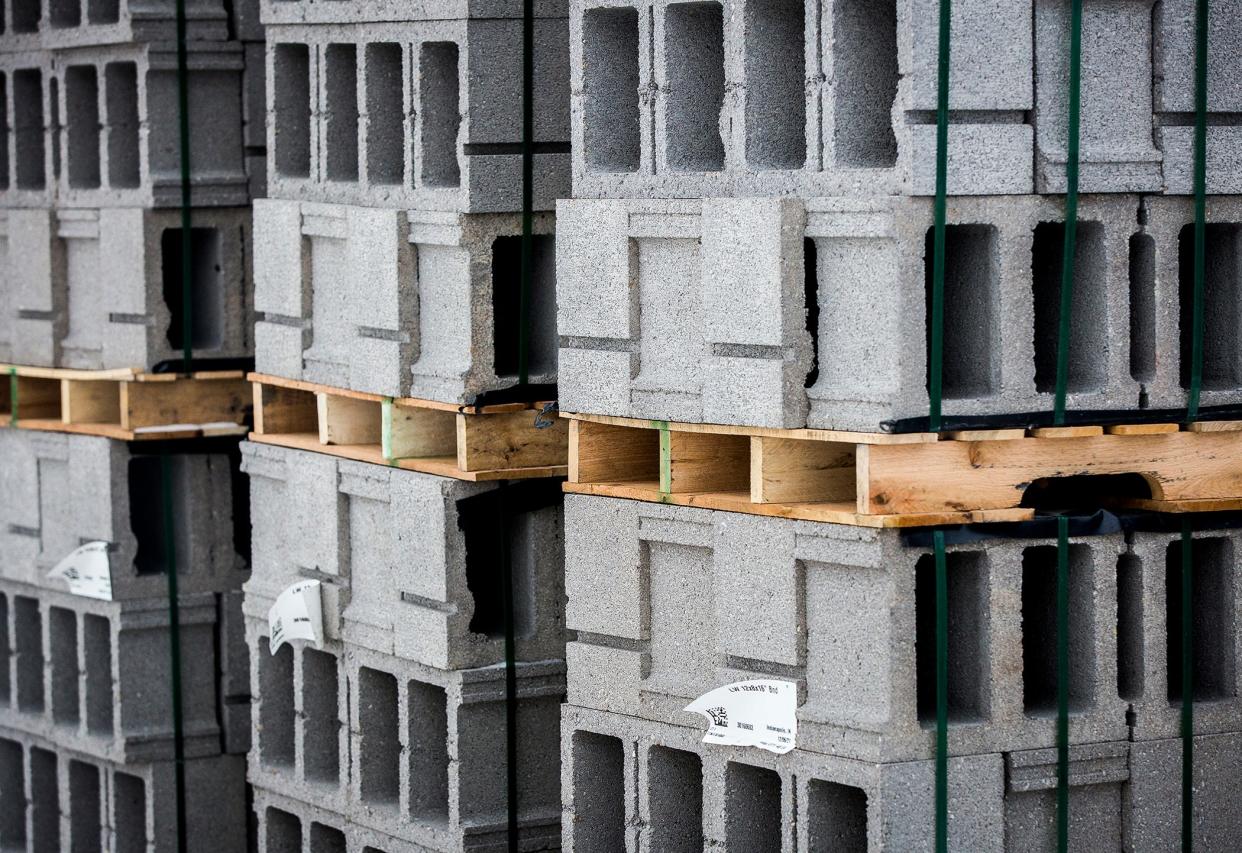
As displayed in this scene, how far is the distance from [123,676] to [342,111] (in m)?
2.53

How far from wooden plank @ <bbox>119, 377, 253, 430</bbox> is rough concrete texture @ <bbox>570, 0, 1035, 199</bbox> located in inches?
107

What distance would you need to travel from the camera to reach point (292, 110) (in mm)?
7977

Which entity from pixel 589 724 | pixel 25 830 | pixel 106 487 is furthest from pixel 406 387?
pixel 25 830

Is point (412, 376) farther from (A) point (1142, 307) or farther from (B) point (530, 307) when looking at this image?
(A) point (1142, 307)

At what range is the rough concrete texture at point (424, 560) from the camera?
23.3 ft

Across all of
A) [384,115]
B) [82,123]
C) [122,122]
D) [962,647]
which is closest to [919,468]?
[962,647]

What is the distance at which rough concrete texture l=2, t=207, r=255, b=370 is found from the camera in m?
8.66

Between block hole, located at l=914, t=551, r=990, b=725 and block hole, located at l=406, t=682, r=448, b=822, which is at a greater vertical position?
block hole, located at l=914, t=551, r=990, b=725

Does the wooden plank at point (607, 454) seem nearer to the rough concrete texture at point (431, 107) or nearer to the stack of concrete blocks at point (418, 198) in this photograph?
the stack of concrete blocks at point (418, 198)

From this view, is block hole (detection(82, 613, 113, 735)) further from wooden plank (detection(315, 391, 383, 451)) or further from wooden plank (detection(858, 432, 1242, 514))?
wooden plank (detection(858, 432, 1242, 514))

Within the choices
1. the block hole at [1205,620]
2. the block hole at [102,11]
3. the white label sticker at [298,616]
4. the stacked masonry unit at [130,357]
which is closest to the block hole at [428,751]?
the white label sticker at [298,616]

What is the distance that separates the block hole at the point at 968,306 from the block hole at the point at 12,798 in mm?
5168

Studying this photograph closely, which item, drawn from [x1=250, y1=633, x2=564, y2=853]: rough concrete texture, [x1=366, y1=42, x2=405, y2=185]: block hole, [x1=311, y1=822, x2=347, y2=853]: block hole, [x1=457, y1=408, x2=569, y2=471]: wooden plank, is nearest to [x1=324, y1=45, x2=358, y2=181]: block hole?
[x1=366, y1=42, x2=405, y2=185]: block hole

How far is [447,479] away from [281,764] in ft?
5.56
